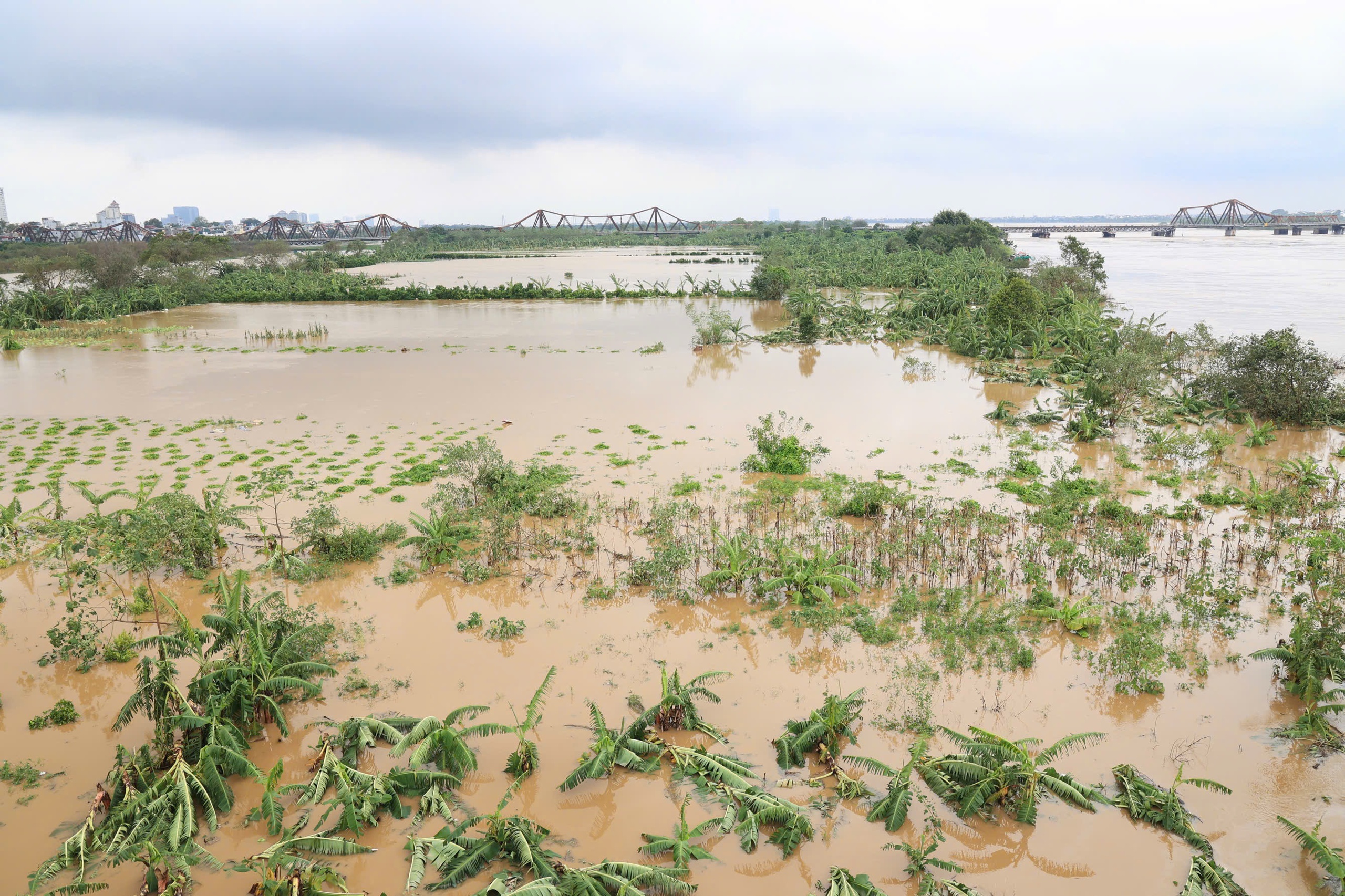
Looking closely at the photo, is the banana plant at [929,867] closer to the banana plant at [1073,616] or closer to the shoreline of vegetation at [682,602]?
the shoreline of vegetation at [682,602]

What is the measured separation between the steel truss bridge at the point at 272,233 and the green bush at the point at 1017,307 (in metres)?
69.2

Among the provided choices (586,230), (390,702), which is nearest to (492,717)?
(390,702)

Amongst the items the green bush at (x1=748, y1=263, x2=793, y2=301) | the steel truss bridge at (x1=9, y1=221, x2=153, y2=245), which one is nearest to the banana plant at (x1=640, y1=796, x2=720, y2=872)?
the green bush at (x1=748, y1=263, x2=793, y2=301)

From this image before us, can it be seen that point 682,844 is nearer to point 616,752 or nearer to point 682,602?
point 616,752

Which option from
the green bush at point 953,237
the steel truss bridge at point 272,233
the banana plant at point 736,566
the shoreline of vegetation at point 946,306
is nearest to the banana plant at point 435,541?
the banana plant at point 736,566

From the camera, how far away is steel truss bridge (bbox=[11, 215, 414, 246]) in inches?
3428

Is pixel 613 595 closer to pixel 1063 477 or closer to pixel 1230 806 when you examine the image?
pixel 1230 806

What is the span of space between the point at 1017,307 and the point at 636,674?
19.6 meters

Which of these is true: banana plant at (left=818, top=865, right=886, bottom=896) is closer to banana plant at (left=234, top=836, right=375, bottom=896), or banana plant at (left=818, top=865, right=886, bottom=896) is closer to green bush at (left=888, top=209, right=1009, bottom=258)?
banana plant at (left=234, top=836, right=375, bottom=896)

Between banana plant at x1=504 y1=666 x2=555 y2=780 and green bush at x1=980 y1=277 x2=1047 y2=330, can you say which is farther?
green bush at x1=980 y1=277 x2=1047 y2=330

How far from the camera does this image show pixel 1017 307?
2269cm

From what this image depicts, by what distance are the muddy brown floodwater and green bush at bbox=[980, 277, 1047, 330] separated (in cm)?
550

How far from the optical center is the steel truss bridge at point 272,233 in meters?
87.1

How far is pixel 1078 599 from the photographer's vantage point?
8523 mm
